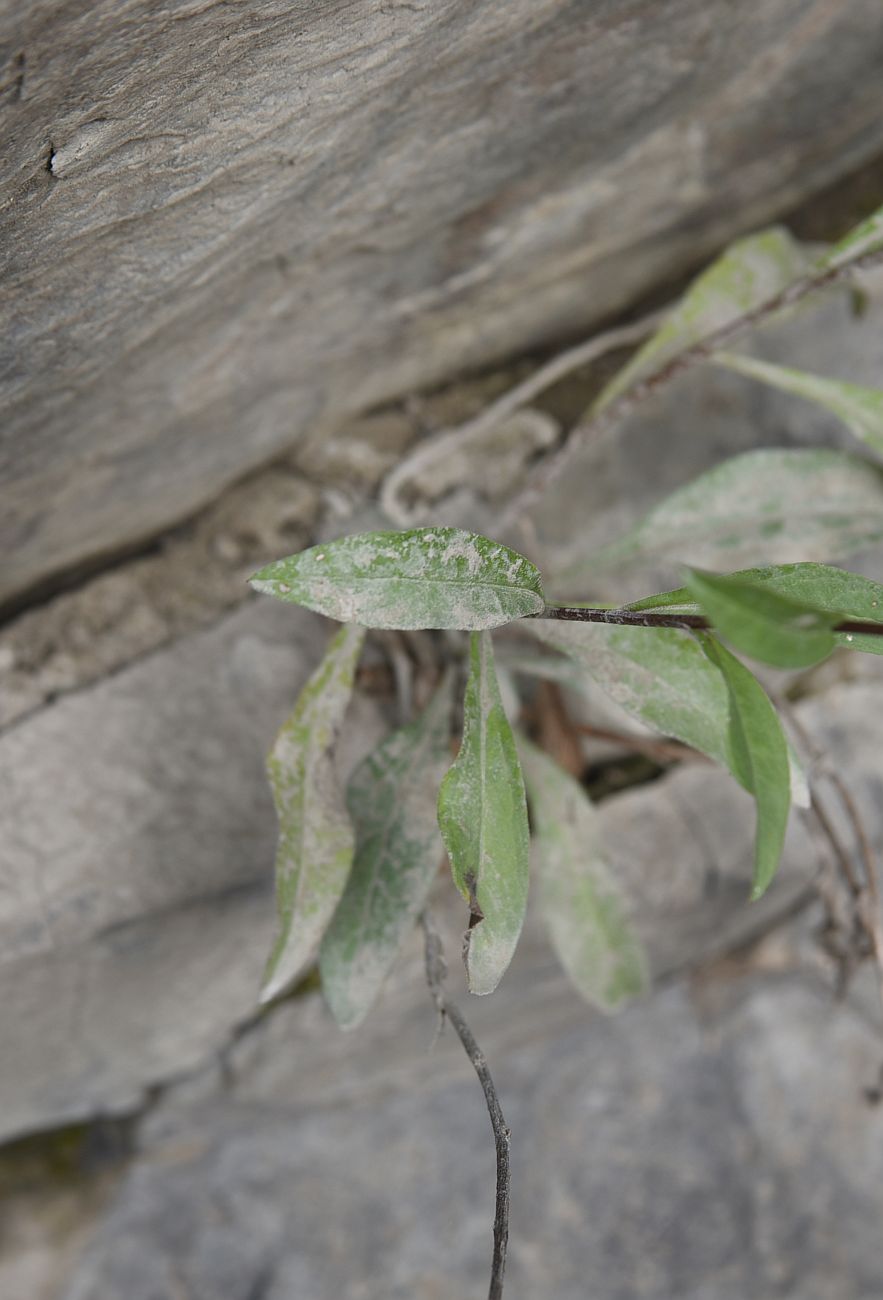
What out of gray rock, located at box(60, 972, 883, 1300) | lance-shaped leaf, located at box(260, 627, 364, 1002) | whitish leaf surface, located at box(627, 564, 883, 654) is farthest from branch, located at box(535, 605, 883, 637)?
gray rock, located at box(60, 972, 883, 1300)

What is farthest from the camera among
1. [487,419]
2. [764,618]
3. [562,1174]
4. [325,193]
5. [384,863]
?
[562,1174]

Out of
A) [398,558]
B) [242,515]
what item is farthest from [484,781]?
[242,515]

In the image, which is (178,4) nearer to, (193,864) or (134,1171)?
(193,864)

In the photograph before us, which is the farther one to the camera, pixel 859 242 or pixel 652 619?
pixel 859 242

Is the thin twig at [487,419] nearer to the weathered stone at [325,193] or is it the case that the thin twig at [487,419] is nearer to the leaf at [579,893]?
the weathered stone at [325,193]

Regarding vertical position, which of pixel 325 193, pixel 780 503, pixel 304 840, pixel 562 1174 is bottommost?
pixel 562 1174

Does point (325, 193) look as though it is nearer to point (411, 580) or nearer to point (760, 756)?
point (411, 580)

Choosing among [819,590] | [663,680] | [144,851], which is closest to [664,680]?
[663,680]
